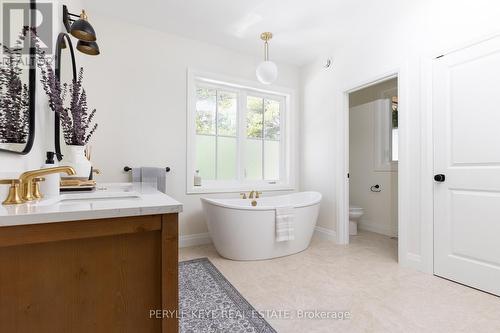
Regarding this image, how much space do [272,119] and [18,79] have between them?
323cm

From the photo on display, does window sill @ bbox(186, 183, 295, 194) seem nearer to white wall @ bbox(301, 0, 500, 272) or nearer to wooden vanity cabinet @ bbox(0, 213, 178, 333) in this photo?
white wall @ bbox(301, 0, 500, 272)

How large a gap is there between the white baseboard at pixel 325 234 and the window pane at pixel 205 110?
205cm

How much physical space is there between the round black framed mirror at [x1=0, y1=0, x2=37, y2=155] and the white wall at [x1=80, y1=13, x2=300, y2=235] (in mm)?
1657

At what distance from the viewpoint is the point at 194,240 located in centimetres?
311

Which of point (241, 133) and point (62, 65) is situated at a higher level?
point (62, 65)

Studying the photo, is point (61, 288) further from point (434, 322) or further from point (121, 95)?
point (121, 95)

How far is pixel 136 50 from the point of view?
2840 millimetres

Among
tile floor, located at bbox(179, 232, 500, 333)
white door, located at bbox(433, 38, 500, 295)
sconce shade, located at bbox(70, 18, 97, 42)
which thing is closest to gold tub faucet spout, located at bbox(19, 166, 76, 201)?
sconce shade, located at bbox(70, 18, 97, 42)

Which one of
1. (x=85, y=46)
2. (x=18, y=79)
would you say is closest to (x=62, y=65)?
(x=85, y=46)

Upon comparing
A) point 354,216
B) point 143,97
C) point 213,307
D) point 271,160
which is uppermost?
point 143,97

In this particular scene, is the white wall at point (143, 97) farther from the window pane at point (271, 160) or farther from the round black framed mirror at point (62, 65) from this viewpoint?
the window pane at point (271, 160)

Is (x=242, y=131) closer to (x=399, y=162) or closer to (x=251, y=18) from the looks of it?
(x=251, y=18)

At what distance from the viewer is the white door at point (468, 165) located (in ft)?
6.21

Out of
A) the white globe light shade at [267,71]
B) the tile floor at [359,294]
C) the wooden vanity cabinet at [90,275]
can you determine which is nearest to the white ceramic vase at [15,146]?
the wooden vanity cabinet at [90,275]
